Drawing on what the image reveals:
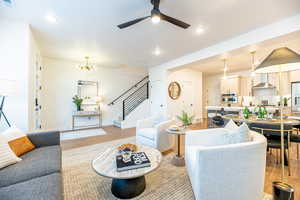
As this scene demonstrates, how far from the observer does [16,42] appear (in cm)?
262

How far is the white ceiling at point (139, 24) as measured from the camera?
2.15 m

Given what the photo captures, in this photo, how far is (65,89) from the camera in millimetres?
5340

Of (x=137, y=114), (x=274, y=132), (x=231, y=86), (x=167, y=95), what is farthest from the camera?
(x=231, y=86)

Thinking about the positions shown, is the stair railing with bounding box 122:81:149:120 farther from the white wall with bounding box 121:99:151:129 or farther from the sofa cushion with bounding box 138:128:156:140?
the sofa cushion with bounding box 138:128:156:140

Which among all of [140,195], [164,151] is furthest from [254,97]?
[140,195]

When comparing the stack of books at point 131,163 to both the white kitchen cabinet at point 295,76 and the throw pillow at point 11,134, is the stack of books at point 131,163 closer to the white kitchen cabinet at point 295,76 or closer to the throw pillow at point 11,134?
the throw pillow at point 11,134

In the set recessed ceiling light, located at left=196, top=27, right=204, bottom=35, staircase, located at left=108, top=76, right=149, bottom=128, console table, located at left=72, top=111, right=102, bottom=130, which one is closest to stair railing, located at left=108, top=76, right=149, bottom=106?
staircase, located at left=108, top=76, right=149, bottom=128

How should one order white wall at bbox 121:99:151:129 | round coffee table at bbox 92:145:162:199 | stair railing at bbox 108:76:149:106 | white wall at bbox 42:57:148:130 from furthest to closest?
stair railing at bbox 108:76:149:106
white wall at bbox 121:99:151:129
white wall at bbox 42:57:148:130
round coffee table at bbox 92:145:162:199

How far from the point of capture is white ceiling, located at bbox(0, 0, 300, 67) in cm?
215

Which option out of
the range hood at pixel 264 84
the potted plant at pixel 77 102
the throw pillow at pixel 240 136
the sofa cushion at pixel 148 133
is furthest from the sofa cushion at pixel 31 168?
the range hood at pixel 264 84

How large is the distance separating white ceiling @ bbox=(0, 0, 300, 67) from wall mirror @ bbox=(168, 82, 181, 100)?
2263 mm

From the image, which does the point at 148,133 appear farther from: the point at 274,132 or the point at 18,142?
the point at 274,132

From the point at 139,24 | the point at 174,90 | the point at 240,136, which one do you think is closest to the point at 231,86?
the point at 174,90

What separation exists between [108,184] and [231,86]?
7.02m
